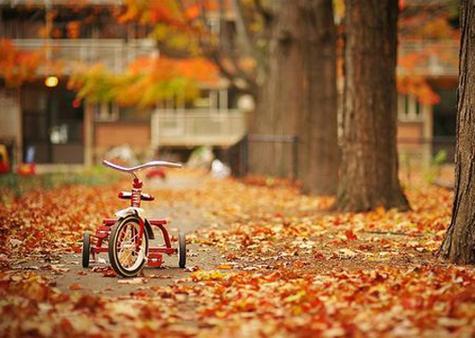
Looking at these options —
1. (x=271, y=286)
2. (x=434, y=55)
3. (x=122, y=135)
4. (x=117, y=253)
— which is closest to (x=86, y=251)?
(x=117, y=253)

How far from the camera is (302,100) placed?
81.9 ft

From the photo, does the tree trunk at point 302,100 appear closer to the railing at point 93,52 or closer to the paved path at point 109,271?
the paved path at point 109,271

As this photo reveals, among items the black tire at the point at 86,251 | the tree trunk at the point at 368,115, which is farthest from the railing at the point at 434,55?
the black tire at the point at 86,251

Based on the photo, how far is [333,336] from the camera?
260 inches

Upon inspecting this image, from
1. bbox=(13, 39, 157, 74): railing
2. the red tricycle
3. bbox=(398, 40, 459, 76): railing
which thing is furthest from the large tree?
the red tricycle

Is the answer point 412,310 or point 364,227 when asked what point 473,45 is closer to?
point 412,310

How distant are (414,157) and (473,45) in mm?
24667

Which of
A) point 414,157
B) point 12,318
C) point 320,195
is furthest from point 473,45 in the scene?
point 414,157

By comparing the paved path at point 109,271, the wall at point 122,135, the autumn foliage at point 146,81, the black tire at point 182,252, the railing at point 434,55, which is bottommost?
the paved path at point 109,271

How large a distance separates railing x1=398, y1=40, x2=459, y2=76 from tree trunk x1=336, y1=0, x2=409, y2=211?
29.9 meters

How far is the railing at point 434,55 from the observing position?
151 feet

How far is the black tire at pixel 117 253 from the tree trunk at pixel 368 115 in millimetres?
6928

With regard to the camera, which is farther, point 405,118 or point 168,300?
point 405,118

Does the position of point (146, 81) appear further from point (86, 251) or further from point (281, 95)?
point (86, 251)
